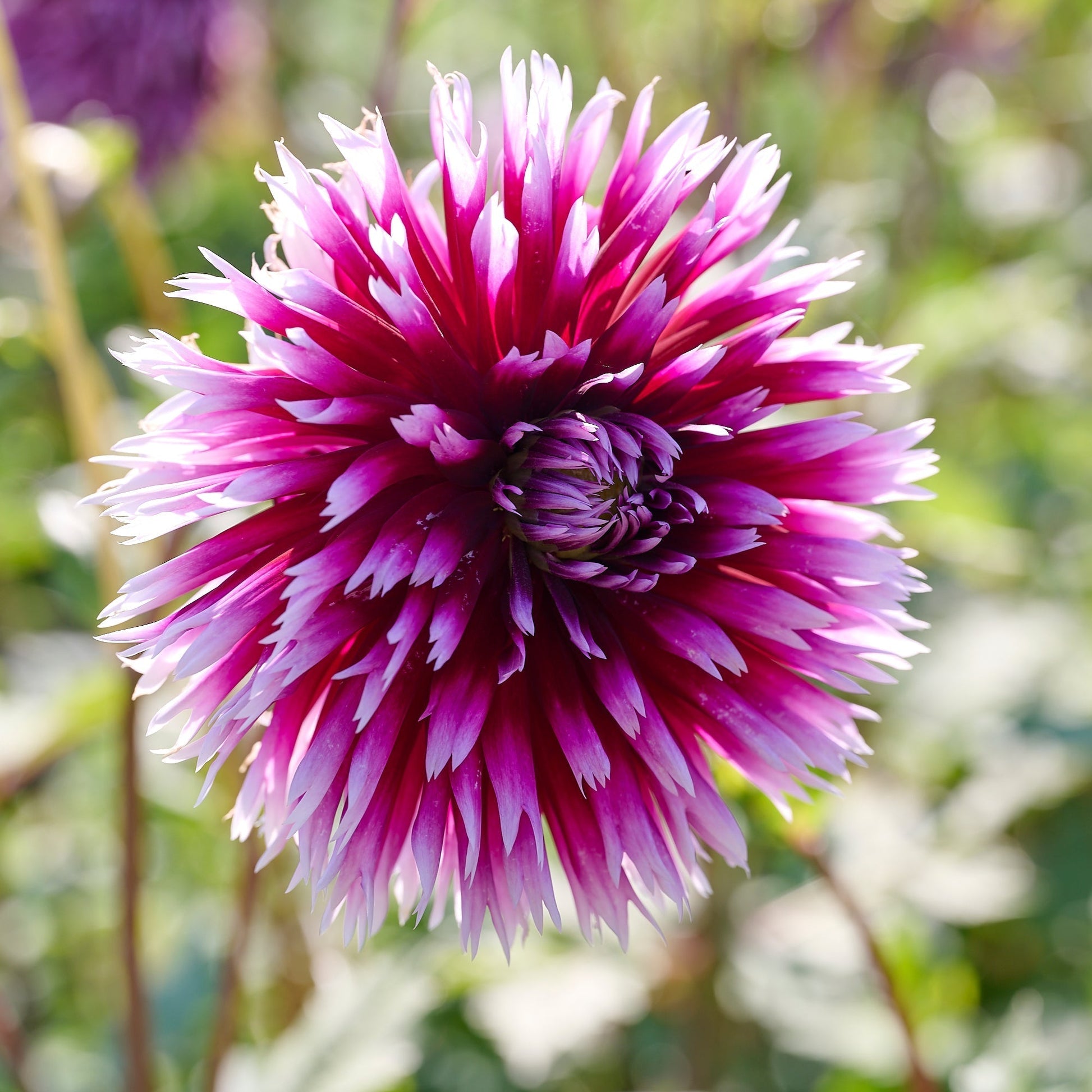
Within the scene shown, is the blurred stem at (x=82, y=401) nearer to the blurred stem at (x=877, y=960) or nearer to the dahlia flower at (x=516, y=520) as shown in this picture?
the dahlia flower at (x=516, y=520)

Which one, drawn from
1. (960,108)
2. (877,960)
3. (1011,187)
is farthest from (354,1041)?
(960,108)

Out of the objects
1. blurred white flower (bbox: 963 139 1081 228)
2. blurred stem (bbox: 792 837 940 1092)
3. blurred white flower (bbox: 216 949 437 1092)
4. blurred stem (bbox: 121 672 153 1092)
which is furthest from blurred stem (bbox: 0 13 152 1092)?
blurred white flower (bbox: 963 139 1081 228)

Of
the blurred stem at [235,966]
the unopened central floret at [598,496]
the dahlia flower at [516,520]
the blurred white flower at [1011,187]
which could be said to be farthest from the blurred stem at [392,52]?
the blurred white flower at [1011,187]

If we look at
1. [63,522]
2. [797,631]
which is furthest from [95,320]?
[797,631]

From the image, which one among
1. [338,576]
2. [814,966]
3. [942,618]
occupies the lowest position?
[814,966]

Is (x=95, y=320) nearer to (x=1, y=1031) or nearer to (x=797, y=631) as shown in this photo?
(x=1, y=1031)

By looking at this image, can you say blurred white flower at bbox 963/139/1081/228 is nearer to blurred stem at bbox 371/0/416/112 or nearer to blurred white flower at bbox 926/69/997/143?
blurred white flower at bbox 926/69/997/143

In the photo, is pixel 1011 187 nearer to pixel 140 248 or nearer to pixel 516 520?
pixel 140 248
